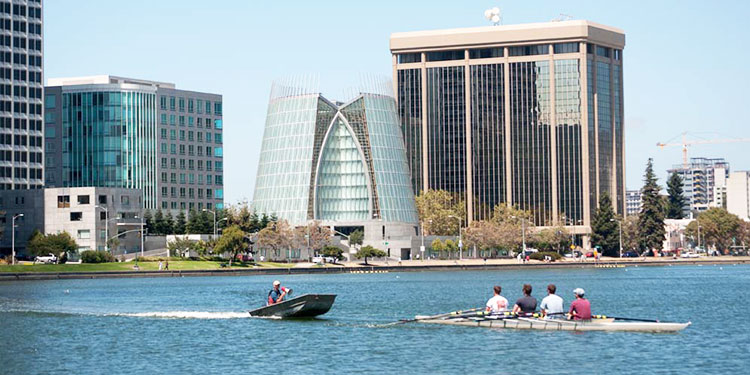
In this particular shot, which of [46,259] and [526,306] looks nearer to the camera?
[526,306]

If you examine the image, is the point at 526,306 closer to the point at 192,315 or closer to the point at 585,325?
the point at 585,325

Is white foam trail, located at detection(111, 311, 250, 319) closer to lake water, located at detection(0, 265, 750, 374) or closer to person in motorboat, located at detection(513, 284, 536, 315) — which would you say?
lake water, located at detection(0, 265, 750, 374)

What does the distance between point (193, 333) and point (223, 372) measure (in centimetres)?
1871

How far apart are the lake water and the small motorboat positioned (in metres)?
0.95

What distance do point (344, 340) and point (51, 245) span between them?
428 ft

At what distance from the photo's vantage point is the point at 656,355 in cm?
5688

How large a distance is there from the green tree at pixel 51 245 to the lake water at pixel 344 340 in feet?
247

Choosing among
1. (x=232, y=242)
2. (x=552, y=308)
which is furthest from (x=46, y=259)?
(x=552, y=308)

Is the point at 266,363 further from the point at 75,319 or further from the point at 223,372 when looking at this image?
the point at 75,319

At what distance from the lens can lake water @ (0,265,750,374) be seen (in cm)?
5578

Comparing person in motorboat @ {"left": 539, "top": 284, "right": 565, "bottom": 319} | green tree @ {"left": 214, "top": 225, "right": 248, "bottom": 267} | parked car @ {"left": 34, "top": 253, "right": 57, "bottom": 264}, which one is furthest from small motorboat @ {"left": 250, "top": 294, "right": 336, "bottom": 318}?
parked car @ {"left": 34, "top": 253, "right": 57, "bottom": 264}

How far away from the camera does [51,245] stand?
188 meters

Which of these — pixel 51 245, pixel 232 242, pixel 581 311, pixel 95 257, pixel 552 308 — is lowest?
pixel 581 311

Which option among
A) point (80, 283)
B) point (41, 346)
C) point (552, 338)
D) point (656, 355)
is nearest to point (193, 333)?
point (41, 346)
